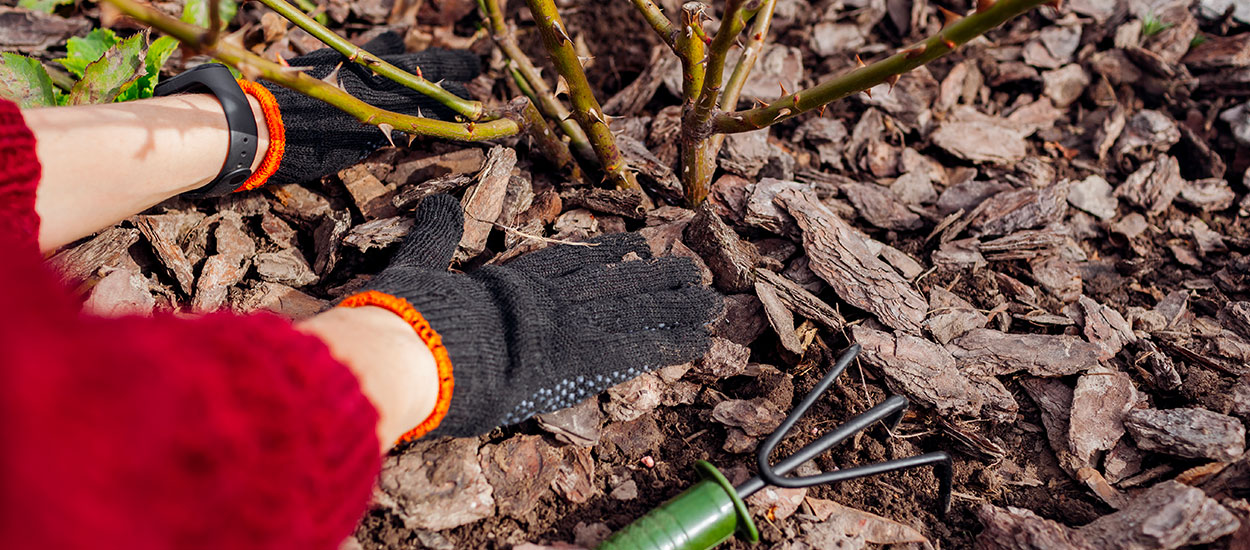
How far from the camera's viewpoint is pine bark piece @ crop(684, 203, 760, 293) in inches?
81.0

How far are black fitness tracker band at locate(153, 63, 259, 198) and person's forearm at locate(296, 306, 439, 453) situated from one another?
2.78 ft

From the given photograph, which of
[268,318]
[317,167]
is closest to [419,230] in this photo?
[317,167]

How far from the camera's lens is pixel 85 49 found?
246 cm

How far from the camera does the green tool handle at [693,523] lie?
1522 mm

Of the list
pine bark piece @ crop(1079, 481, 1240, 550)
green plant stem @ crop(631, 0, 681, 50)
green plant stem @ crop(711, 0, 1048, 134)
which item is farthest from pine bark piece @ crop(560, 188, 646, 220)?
pine bark piece @ crop(1079, 481, 1240, 550)

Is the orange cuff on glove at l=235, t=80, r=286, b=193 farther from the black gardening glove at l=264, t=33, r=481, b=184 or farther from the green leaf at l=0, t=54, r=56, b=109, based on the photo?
the green leaf at l=0, t=54, r=56, b=109

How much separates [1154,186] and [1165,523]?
1436mm

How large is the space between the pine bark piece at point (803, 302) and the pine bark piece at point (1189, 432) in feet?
2.63

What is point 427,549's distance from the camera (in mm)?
1632

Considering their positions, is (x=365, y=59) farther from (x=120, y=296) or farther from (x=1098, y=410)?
(x=1098, y=410)

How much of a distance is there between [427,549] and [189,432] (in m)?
0.75

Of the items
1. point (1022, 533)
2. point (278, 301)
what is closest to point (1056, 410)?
point (1022, 533)

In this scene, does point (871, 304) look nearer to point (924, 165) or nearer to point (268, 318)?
point (924, 165)

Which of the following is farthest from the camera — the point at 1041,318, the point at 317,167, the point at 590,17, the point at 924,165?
the point at 590,17
